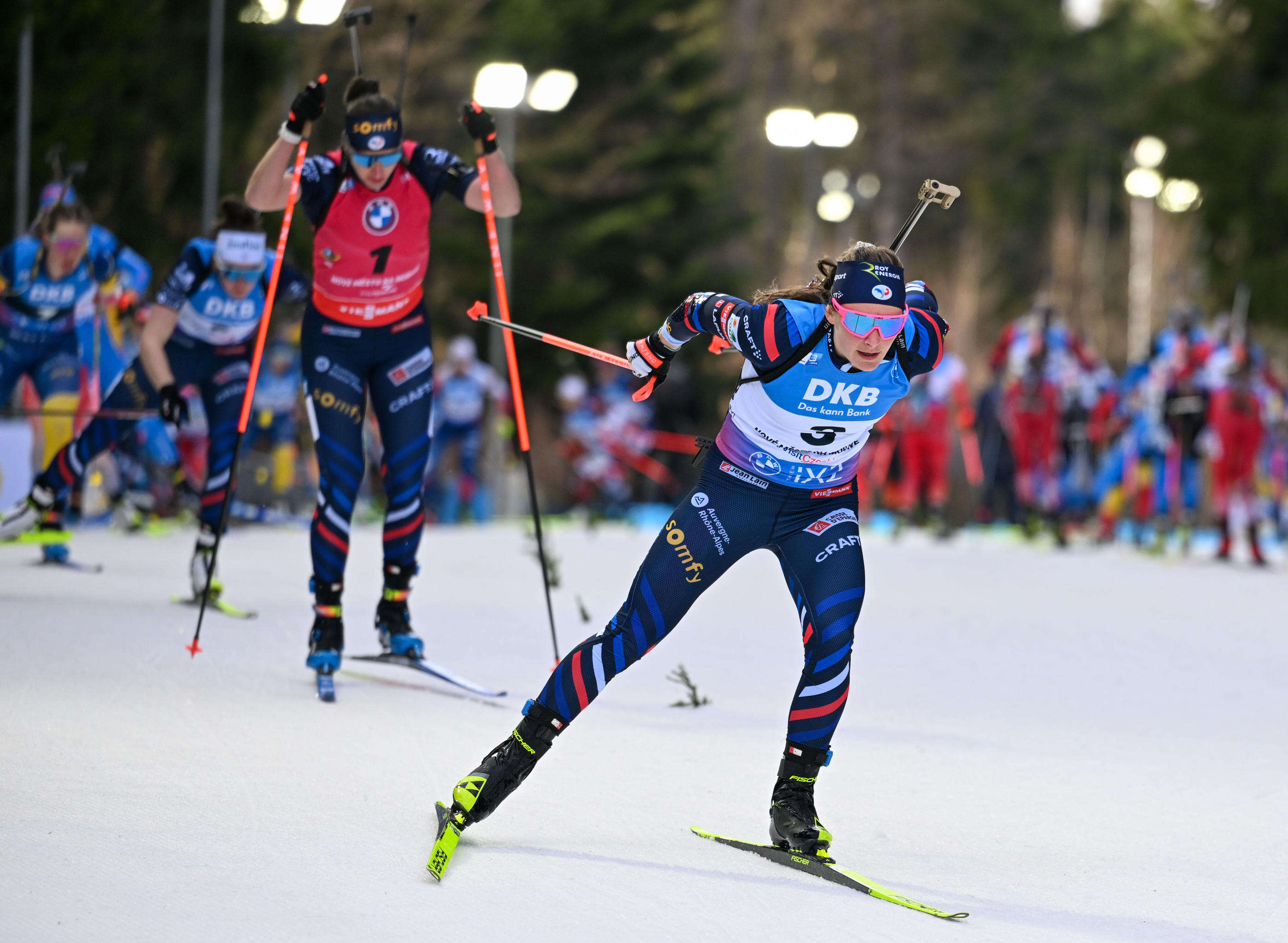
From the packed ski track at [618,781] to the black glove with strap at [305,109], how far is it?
2.12 meters

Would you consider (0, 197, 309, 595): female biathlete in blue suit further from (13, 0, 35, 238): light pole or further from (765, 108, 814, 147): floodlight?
(765, 108, 814, 147): floodlight

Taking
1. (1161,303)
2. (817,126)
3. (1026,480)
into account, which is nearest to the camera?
(1026,480)

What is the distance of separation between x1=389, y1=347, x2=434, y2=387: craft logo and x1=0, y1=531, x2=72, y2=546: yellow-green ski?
137 inches

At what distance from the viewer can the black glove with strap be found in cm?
634

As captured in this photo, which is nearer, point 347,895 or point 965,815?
point 347,895

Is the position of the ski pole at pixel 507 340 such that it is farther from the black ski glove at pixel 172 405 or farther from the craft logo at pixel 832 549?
the black ski glove at pixel 172 405

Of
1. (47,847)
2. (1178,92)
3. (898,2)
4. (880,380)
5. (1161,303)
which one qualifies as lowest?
(47,847)

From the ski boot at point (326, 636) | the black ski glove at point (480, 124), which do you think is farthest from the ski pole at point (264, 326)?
the black ski glove at point (480, 124)

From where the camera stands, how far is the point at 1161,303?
117 ft

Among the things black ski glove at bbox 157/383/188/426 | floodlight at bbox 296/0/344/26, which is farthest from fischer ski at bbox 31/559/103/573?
floodlight at bbox 296/0/344/26

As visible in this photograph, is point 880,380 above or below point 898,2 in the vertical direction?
below

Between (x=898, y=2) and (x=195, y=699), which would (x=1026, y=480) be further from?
(x=898, y=2)

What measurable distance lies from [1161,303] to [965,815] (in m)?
32.1

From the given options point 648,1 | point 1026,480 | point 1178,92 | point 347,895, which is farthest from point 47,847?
point 1178,92
